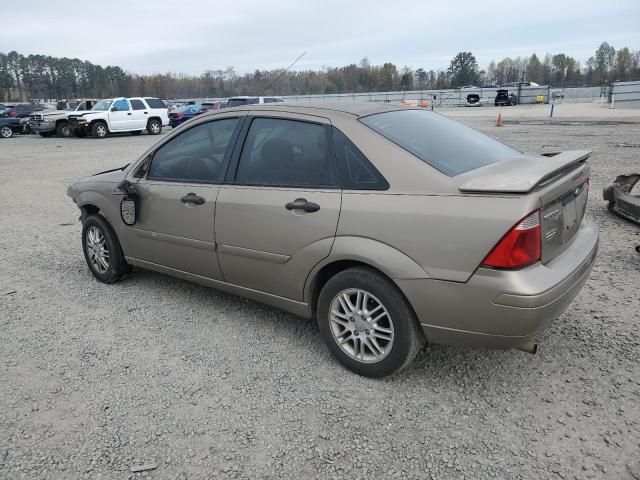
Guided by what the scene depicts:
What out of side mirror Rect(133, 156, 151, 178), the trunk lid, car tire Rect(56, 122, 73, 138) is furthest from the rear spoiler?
car tire Rect(56, 122, 73, 138)

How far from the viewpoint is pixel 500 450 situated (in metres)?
2.49

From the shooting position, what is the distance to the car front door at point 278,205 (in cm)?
312

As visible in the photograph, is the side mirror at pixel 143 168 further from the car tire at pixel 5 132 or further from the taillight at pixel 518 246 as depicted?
the car tire at pixel 5 132

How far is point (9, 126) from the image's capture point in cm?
2772

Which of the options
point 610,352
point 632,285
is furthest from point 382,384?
point 632,285

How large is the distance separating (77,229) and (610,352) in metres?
6.67

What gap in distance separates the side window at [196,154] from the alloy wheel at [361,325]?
4.49 ft

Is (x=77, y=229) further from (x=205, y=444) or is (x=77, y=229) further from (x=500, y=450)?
(x=500, y=450)

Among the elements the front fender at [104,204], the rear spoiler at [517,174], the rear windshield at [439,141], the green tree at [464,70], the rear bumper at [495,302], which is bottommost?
the rear bumper at [495,302]

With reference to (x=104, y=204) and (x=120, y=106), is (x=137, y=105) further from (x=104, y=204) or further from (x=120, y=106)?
(x=104, y=204)

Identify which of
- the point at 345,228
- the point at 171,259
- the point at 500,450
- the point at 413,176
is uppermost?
the point at 413,176

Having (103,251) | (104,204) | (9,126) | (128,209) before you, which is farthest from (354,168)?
(9,126)

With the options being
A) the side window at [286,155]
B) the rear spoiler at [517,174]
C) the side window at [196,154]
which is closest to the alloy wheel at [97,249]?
the side window at [196,154]

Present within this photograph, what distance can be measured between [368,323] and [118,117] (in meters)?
24.4
